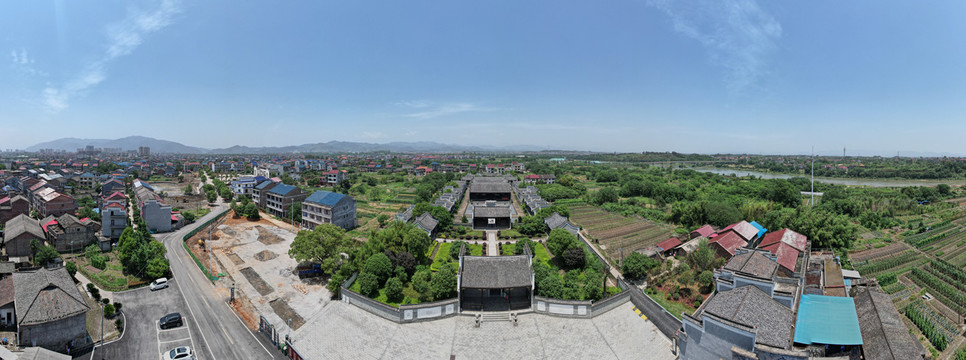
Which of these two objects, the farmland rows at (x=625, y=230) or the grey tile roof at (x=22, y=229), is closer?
the grey tile roof at (x=22, y=229)

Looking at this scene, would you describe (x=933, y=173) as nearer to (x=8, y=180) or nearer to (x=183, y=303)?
(x=183, y=303)

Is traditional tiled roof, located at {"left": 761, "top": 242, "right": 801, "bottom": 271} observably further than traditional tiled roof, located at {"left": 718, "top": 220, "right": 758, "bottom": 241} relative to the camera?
No

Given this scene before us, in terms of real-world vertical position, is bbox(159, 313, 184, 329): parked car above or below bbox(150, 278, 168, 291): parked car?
below

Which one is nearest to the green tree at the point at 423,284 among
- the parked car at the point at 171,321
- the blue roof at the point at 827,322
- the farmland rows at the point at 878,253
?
the parked car at the point at 171,321

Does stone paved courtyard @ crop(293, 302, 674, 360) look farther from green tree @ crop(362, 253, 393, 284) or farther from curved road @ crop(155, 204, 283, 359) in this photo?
green tree @ crop(362, 253, 393, 284)

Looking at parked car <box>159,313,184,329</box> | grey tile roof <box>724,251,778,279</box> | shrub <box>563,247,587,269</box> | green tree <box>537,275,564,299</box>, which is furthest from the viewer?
shrub <box>563,247,587,269</box>

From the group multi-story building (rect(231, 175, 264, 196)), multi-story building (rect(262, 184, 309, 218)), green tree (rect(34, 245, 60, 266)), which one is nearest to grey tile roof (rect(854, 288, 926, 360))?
multi-story building (rect(262, 184, 309, 218))

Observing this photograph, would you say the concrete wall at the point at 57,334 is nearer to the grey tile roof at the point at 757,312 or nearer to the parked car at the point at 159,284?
the parked car at the point at 159,284
